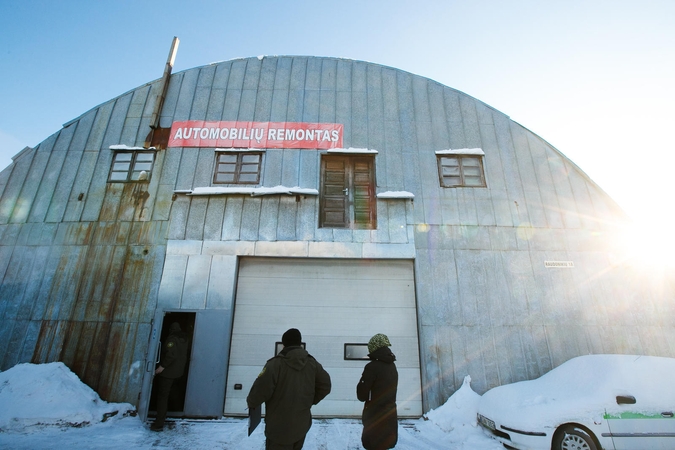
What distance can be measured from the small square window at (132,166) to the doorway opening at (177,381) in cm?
357

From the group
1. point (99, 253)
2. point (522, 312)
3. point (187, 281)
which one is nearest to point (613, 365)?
point (522, 312)

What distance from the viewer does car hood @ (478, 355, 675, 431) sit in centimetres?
468

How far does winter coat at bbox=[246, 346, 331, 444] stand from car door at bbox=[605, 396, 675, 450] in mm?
4338

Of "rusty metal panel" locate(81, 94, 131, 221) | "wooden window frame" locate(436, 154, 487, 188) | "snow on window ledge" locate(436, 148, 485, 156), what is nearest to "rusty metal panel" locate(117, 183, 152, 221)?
"rusty metal panel" locate(81, 94, 131, 221)

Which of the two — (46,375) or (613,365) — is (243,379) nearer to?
(46,375)

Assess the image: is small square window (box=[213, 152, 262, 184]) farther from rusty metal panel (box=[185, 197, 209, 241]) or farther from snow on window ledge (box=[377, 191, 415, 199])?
snow on window ledge (box=[377, 191, 415, 199])

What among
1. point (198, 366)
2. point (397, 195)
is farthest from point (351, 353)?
point (397, 195)

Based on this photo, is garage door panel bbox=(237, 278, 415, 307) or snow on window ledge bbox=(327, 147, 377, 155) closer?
garage door panel bbox=(237, 278, 415, 307)

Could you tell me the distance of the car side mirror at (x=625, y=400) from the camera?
470 centimetres

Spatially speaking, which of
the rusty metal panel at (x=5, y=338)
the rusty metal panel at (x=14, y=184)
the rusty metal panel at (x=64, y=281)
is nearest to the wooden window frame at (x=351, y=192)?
the rusty metal panel at (x=64, y=281)

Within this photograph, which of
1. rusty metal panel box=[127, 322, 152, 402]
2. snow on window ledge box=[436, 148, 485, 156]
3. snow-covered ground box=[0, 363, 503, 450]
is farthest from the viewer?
snow on window ledge box=[436, 148, 485, 156]

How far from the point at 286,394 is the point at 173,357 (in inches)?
145

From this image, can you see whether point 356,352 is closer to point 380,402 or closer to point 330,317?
point 330,317

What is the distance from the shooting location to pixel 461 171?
855cm
